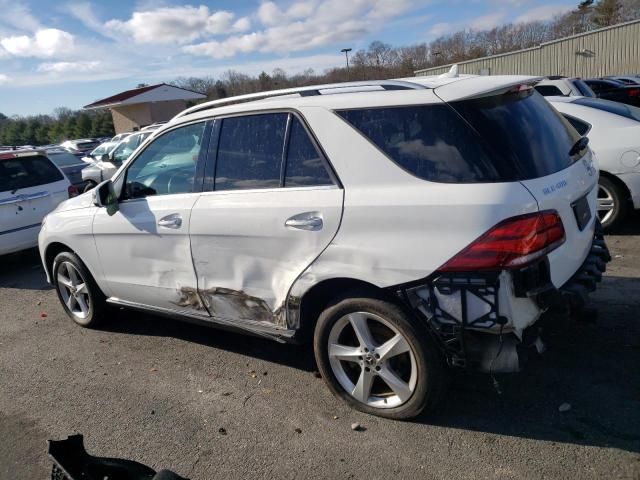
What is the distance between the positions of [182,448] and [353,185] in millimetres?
1841

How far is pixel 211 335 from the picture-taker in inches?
184

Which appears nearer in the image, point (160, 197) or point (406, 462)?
point (406, 462)

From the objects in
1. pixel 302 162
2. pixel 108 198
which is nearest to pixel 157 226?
pixel 108 198

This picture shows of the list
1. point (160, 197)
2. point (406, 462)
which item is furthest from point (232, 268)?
point (406, 462)

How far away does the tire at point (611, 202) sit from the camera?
5996mm

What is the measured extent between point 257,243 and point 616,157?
4579 millimetres

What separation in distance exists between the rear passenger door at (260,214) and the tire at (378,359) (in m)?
0.37

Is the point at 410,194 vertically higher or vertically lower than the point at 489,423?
higher

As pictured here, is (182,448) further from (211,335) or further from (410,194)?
(410,194)

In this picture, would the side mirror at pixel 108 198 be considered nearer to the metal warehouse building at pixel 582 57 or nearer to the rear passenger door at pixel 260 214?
the rear passenger door at pixel 260 214

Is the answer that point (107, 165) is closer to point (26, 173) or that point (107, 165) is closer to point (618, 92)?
point (26, 173)

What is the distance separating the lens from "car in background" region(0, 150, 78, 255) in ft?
23.8

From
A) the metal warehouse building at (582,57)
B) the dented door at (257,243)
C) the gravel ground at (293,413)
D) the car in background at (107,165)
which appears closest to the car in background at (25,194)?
the gravel ground at (293,413)

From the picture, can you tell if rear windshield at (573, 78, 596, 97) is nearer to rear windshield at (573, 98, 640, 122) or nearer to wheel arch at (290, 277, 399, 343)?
rear windshield at (573, 98, 640, 122)
